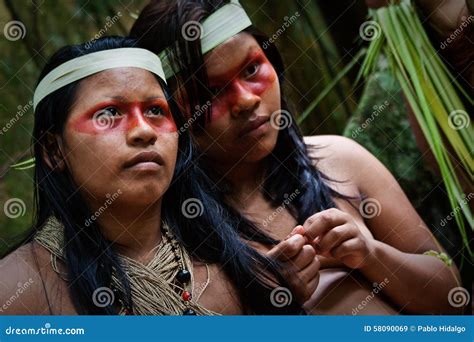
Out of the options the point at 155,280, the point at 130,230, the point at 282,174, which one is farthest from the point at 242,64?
the point at 155,280

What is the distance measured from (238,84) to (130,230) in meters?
0.59

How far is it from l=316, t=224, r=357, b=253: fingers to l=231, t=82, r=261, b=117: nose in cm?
48

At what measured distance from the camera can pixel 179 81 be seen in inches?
120

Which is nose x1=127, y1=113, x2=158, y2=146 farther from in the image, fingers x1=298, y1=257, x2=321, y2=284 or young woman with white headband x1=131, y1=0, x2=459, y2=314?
fingers x1=298, y1=257, x2=321, y2=284

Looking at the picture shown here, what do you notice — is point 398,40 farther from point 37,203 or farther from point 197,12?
point 37,203

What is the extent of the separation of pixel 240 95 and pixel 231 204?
37 cm

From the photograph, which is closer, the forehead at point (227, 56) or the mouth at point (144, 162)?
the mouth at point (144, 162)

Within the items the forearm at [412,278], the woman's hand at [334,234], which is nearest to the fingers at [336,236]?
the woman's hand at [334,234]

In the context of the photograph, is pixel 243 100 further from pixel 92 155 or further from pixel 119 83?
pixel 92 155

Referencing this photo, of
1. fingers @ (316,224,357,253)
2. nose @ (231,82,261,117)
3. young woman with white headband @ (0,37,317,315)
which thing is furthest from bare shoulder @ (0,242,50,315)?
fingers @ (316,224,357,253)

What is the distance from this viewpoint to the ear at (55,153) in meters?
2.90

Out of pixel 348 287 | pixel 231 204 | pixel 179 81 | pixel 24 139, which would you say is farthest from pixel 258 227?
pixel 24 139

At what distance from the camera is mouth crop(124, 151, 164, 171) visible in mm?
2887

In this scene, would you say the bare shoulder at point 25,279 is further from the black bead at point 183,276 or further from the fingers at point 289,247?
the fingers at point 289,247
